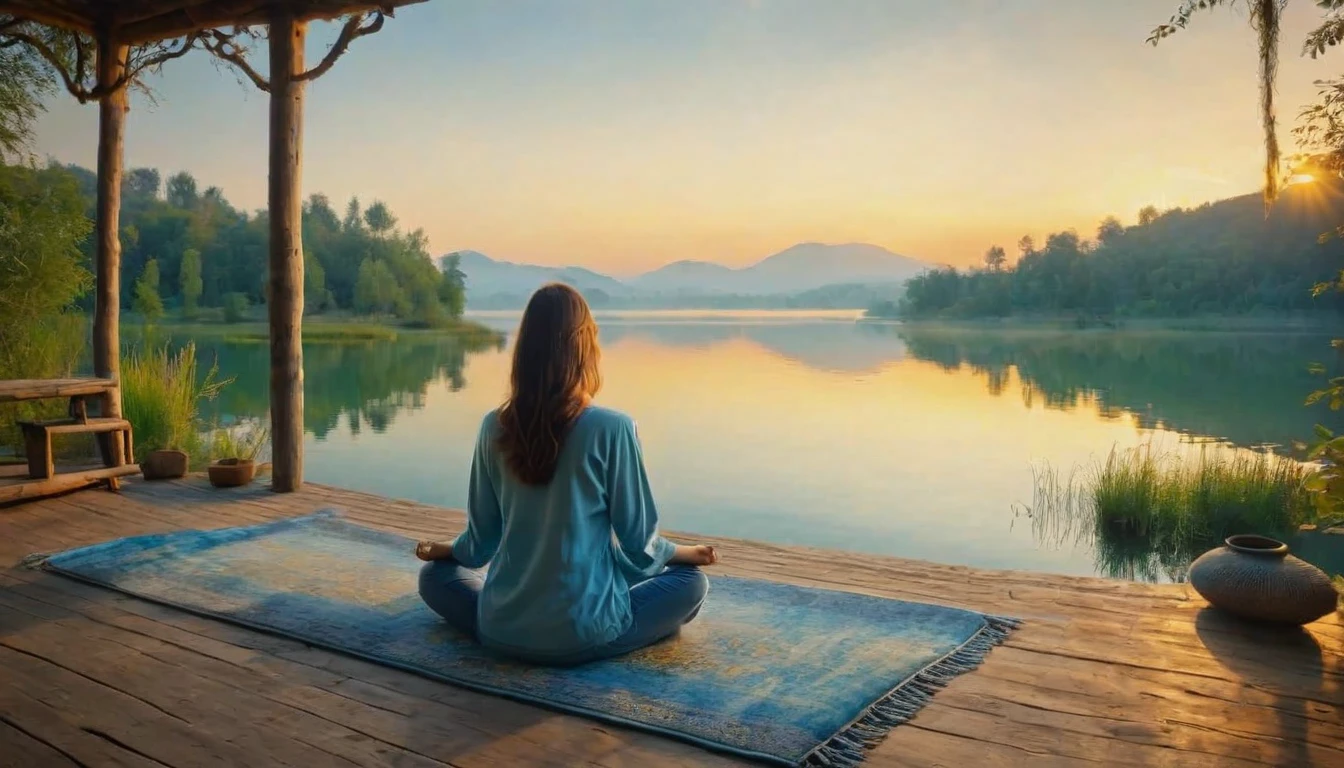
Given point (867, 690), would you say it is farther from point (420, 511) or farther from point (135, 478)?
point (135, 478)

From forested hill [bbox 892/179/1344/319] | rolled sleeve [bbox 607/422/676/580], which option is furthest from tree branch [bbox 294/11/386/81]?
forested hill [bbox 892/179/1344/319]

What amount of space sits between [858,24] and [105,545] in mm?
9306

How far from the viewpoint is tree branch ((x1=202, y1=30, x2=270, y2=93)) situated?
5.28m

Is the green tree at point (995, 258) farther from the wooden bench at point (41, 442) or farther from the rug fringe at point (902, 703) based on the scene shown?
the rug fringe at point (902, 703)

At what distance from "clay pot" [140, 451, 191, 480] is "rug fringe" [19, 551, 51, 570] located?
6.02ft

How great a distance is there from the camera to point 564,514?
7.38ft

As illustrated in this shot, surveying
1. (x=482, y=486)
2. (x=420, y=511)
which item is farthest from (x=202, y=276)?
(x=482, y=486)

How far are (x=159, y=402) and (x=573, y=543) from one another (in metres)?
5.52

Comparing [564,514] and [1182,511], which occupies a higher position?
[564,514]

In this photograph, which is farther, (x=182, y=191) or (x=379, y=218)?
(x=379, y=218)

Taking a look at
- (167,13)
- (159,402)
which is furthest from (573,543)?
(159,402)

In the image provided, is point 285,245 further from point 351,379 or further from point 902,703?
point 351,379

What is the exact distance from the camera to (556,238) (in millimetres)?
11148

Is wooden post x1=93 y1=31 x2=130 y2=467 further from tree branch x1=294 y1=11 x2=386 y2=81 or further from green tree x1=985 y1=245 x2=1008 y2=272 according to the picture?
green tree x1=985 y1=245 x2=1008 y2=272
